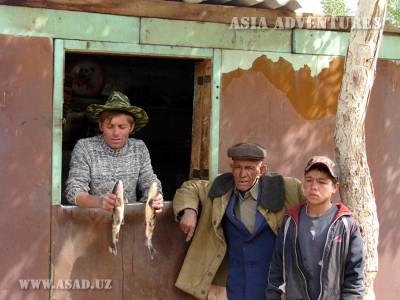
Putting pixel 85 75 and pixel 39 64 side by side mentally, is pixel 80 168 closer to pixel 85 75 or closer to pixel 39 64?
pixel 39 64

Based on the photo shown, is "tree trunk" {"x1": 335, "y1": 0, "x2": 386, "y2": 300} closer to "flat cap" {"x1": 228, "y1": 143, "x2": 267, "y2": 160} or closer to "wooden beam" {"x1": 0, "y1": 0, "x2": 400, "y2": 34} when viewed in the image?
"flat cap" {"x1": 228, "y1": 143, "x2": 267, "y2": 160}

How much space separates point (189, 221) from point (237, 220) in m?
0.36

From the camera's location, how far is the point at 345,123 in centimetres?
451

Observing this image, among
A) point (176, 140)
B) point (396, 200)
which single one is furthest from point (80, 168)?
point (176, 140)

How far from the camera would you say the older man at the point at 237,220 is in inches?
177

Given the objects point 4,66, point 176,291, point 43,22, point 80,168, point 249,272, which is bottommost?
point 176,291

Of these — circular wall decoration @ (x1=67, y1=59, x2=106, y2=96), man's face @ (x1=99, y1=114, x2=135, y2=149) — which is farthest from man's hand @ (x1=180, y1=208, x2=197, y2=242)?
circular wall decoration @ (x1=67, y1=59, x2=106, y2=96)

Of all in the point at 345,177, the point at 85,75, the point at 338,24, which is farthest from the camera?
the point at 85,75

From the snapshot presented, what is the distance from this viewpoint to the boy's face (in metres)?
4.17

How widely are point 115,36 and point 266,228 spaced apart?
1.80 meters

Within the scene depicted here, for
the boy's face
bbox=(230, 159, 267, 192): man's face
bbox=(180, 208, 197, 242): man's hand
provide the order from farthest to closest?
1. bbox=(180, 208, 197, 242): man's hand
2. bbox=(230, 159, 267, 192): man's face
3. the boy's face

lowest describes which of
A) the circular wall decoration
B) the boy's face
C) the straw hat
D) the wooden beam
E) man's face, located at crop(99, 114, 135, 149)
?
the boy's face

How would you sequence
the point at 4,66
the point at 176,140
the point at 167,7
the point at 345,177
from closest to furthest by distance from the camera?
the point at 345,177, the point at 4,66, the point at 167,7, the point at 176,140

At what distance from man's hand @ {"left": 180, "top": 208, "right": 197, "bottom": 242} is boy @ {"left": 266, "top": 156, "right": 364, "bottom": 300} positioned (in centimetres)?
71
